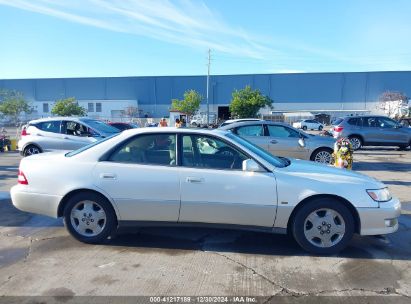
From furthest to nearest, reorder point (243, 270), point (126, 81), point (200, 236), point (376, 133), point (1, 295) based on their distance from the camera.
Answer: point (126, 81)
point (376, 133)
point (200, 236)
point (243, 270)
point (1, 295)

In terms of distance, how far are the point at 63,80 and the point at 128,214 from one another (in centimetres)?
7962

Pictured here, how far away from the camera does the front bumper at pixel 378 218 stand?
4.02m

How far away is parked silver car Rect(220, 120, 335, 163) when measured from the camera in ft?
33.3

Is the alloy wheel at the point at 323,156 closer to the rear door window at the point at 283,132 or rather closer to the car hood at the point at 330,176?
the rear door window at the point at 283,132

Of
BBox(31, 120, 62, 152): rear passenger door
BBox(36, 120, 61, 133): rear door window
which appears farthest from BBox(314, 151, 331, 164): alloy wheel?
BBox(36, 120, 61, 133): rear door window

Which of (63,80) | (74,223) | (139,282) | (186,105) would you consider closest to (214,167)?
(139,282)

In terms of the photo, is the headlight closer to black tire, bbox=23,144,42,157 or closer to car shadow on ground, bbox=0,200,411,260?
car shadow on ground, bbox=0,200,411,260

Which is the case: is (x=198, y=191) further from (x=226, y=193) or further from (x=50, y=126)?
(x=50, y=126)

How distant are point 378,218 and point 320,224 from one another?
0.66 m

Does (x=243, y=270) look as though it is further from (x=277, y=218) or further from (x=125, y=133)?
(x=125, y=133)

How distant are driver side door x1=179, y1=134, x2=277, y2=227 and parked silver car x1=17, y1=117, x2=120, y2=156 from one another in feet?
23.7

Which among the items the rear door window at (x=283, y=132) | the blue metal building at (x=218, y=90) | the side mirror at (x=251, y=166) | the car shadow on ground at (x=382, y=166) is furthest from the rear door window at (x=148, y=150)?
the blue metal building at (x=218, y=90)

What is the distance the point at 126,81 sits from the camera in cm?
7450

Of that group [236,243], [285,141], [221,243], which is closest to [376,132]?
[285,141]
